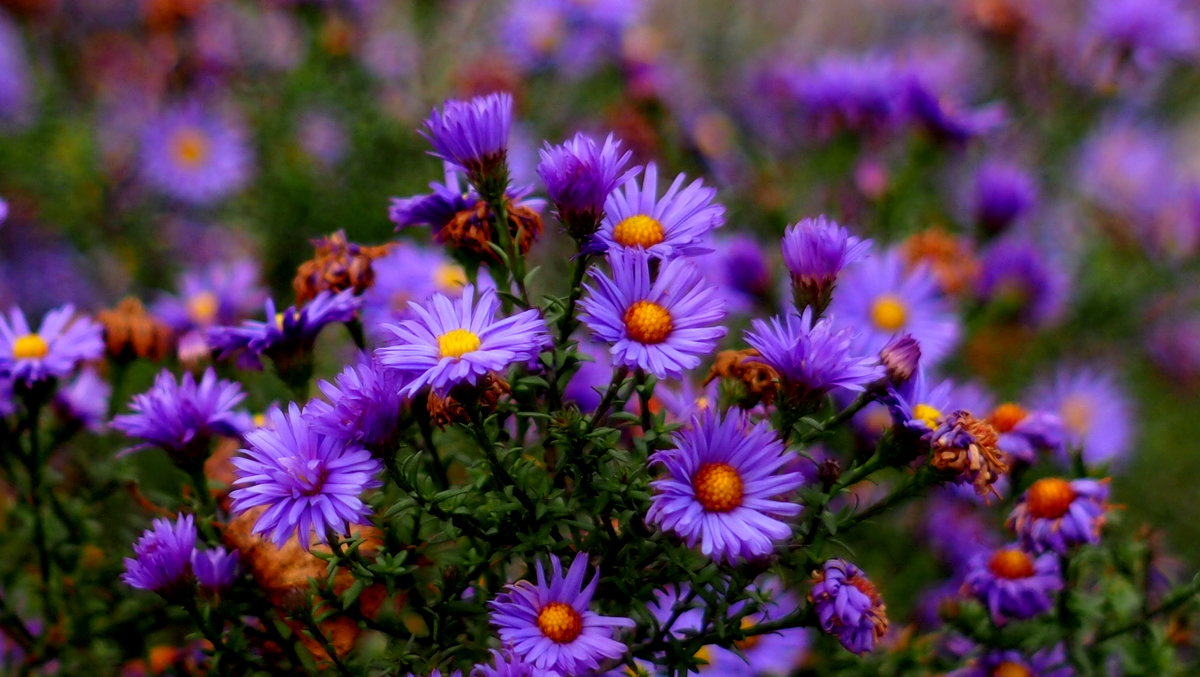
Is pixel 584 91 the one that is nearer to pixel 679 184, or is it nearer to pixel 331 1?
pixel 331 1

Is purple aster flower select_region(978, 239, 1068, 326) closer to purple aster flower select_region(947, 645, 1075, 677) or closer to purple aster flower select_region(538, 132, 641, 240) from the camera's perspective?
purple aster flower select_region(947, 645, 1075, 677)

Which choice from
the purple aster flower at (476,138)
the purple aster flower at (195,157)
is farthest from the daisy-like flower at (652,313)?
the purple aster flower at (195,157)

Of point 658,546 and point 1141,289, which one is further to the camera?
point 1141,289

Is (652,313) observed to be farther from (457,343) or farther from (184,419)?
(184,419)

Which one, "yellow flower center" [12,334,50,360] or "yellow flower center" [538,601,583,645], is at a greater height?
"yellow flower center" [12,334,50,360]

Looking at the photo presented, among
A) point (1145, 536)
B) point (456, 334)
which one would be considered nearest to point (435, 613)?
point (456, 334)

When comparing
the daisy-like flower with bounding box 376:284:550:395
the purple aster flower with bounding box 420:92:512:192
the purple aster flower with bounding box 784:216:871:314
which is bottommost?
the daisy-like flower with bounding box 376:284:550:395

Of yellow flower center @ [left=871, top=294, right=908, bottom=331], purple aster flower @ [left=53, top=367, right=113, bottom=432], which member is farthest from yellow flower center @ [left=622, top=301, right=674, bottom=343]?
yellow flower center @ [left=871, top=294, right=908, bottom=331]
